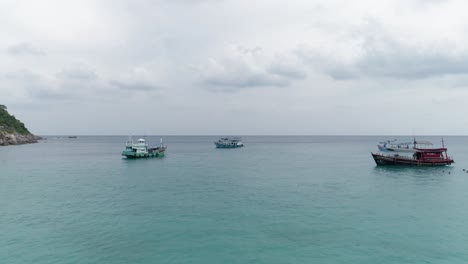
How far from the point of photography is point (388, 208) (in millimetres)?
37438

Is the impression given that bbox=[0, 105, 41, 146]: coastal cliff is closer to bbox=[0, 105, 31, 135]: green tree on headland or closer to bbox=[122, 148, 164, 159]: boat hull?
bbox=[0, 105, 31, 135]: green tree on headland

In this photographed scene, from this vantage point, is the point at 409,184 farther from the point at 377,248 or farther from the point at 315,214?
the point at 377,248

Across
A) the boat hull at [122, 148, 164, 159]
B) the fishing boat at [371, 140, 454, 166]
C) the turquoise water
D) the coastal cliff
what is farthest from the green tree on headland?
the fishing boat at [371, 140, 454, 166]

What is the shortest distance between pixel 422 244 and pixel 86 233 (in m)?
29.4

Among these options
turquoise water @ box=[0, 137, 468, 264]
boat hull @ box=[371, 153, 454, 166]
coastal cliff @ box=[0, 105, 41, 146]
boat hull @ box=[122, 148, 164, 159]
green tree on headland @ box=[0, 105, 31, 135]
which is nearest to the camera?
turquoise water @ box=[0, 137, 468, 264]

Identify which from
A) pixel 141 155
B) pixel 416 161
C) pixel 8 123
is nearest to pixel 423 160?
pixel 416 161

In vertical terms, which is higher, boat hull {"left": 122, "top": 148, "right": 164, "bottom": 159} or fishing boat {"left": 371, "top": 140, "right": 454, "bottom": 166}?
boat hull {"left": 122, "top": 148, "right": 164, "bottom": 159}

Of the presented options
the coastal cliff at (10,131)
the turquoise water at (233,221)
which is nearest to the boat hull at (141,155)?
the turquoise water at (233,221)

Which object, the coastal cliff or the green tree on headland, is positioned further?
the green tree on headland

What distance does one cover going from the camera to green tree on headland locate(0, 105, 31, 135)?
173 meters

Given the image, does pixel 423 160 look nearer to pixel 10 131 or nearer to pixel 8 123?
pixel 10 131

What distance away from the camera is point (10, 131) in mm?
173875

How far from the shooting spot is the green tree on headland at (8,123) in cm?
17277

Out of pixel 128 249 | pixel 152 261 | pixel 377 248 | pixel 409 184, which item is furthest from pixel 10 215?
pixel 409 184
